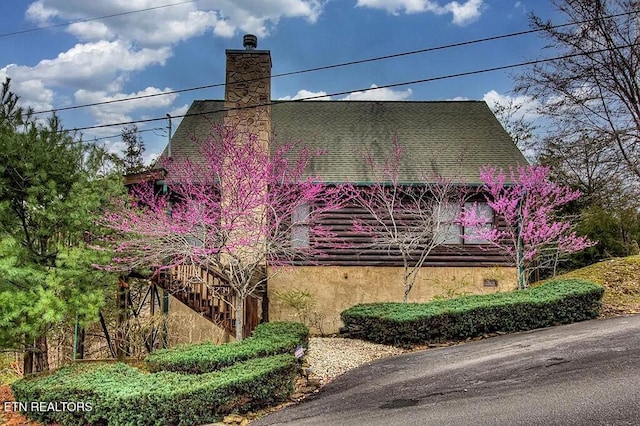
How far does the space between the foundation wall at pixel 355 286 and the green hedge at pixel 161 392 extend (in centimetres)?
633

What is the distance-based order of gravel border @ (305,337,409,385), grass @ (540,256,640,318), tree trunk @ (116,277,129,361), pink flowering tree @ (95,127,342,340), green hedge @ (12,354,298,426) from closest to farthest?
green hedge @ (12,354,298,426)
gravel border @ (305,337,409,385)
pink flowering tree @ (95,127,342,340)
tree trunk @ (116,277,129,361)
grass @ (540,256,640,318)

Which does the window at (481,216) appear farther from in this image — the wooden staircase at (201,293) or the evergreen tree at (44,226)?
the evergreen tree at (44,226)

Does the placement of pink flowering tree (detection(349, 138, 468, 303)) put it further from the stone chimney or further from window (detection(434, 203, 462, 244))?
the stone chimney

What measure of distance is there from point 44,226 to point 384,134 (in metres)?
11.3

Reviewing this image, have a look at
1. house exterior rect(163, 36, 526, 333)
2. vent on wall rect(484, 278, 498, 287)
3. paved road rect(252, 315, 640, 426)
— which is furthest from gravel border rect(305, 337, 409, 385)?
vent on wall rect(484, 278, 498, 287)

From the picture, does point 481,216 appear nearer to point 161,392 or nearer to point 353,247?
point 353,247

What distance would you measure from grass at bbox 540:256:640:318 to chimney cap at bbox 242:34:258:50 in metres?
12.5

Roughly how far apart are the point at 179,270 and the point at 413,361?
20.0 ft

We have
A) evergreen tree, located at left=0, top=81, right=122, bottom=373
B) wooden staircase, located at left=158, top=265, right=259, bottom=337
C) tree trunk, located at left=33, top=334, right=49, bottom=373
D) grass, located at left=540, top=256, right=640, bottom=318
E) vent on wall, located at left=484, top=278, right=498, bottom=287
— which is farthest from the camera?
vent on wall, located at left=484, top=278, right=498, bottom=287

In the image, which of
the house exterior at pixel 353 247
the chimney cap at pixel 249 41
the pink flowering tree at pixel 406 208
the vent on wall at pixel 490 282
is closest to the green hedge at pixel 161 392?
the house exterior at pixel 353 247

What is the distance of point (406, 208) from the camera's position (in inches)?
578

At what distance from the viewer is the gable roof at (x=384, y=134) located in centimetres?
1518

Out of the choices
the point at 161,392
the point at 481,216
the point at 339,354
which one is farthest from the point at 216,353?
the point at 481,216

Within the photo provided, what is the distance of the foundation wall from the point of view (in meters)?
14.4
